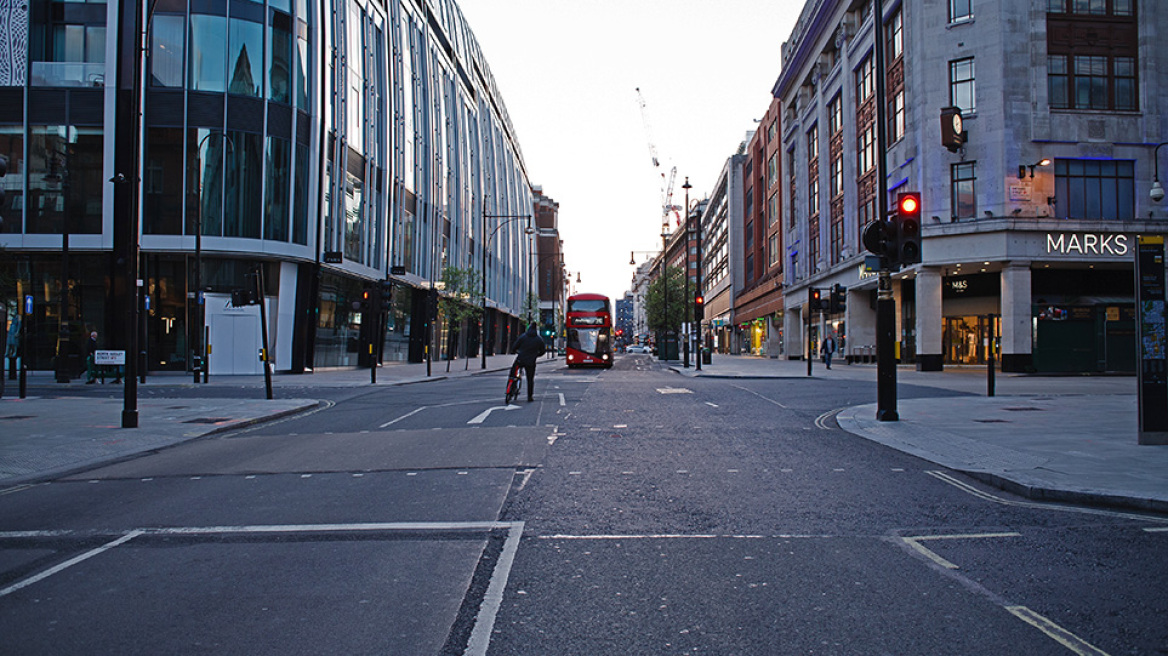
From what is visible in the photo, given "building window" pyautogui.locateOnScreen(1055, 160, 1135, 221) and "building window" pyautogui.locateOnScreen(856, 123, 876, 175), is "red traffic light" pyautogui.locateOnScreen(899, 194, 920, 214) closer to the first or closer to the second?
"building window" pyautogui.locateOnScreen(1055, 160, 1135, 221)

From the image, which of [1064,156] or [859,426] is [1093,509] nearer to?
[859,426]

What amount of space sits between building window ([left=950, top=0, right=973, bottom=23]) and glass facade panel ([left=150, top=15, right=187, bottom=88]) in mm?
31810

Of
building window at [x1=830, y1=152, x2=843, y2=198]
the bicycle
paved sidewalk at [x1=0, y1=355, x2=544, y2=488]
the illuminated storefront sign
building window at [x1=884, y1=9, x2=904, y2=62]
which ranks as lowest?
paved sidewalk at [x1=0, y1=355, x2=544, y2=488]

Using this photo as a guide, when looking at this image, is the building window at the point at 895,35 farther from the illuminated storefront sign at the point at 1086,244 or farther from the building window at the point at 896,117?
the illuminated storefront sign at the point at 1086,244

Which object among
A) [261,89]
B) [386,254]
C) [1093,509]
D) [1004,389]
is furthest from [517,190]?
[1093,509]

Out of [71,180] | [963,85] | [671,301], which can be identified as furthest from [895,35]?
[671,301]

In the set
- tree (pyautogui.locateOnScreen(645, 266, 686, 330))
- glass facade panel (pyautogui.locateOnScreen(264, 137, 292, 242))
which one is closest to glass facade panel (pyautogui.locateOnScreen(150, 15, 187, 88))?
glass facade panel (pyautogui.locateOnScreen(264, 137, 292, 242))

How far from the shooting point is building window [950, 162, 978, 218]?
104 feet

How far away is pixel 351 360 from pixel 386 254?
633 cm

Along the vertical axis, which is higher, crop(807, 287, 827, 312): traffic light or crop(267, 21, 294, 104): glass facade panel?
crop(267, 21, 294, 104): glass facade panel

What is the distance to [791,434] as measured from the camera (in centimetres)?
1094

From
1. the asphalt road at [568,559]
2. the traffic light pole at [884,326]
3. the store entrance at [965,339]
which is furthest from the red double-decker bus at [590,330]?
the asphalt road at [568,559]

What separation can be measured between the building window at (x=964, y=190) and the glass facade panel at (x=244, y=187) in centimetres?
2888

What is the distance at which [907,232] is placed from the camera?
39.0 ft
